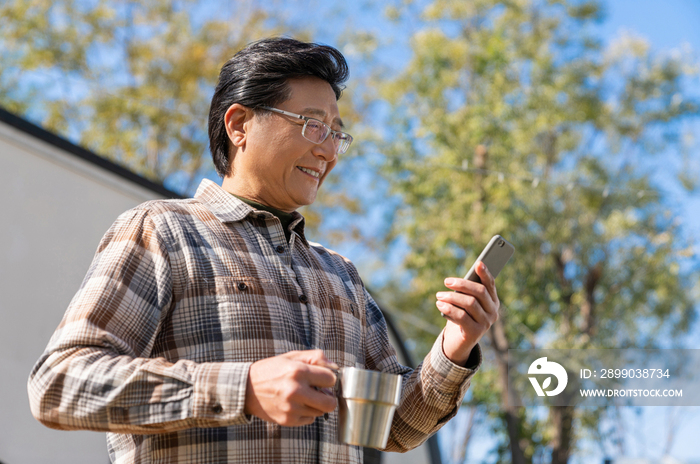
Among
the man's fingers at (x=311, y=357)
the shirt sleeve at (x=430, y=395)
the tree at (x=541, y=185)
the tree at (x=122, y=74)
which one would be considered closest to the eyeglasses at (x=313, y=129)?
the shirt sleeve at (x=430, y=395)

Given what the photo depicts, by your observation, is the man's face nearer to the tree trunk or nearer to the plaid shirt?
the plaid shirt

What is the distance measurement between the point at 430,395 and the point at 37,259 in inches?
97.8

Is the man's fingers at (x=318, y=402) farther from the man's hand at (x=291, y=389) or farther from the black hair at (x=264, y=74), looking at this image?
the black hair at (x=264, y=74)

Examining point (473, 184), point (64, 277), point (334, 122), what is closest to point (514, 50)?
point (473, 184)

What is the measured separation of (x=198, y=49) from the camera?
13.6 meters

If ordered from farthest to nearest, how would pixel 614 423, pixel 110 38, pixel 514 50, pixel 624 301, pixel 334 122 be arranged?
1. pixel 110 38
2. pixel 514 50
3. pixel 624 301
4. pixel 614 423
5. pixel 334 122

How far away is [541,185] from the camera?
35.2ft

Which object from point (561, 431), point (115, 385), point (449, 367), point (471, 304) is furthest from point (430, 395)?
point (561, 431)

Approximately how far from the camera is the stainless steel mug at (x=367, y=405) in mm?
1014

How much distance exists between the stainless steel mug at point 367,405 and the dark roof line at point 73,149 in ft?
9.42

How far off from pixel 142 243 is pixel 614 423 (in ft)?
33.5

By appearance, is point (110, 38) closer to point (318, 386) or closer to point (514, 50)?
point (514, 50)

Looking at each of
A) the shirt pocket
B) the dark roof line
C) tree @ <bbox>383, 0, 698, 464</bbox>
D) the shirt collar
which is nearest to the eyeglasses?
the shirt collar

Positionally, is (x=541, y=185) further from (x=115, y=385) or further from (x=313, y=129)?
(x=115, y=385)
